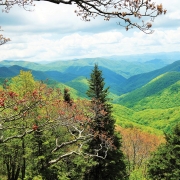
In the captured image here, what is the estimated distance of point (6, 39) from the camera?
877 centimetres

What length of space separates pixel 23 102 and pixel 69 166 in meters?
13.5

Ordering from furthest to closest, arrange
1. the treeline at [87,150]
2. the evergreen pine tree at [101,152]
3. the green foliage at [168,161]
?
the evergreen pine tree at [101,152] → the green foliage at [168,161] → the treeline at [87,150]

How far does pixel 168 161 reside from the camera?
73.5 feet

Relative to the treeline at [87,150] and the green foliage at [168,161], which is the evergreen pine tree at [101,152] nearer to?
the treeline at [87,150]

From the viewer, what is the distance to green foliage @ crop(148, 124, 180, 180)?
2169 centimetres

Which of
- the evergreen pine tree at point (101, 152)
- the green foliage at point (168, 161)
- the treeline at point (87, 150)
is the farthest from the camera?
the evergreen pine tree at point (101, 152)

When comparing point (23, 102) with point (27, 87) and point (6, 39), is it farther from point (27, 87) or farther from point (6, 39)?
point (27, 87)

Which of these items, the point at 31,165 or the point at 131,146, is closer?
the point at 31,165

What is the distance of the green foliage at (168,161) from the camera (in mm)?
21688

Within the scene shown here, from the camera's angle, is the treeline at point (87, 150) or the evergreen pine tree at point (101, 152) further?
the evergreen pine tree at point (101, 152)

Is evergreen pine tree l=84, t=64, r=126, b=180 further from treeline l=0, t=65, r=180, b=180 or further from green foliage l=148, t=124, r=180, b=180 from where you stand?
green foliage l=148, t=124, r=180, b=180

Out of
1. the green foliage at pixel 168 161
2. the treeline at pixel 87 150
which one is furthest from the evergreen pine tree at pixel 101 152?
the green foliage at pixel 168 161

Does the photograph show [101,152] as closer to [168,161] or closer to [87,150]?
[87,150]

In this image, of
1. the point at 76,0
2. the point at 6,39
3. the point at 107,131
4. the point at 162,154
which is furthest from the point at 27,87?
the point at 76,0
